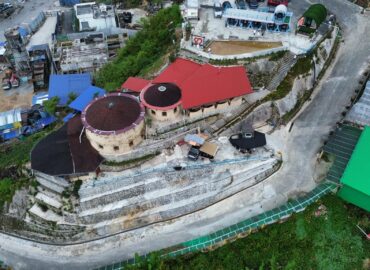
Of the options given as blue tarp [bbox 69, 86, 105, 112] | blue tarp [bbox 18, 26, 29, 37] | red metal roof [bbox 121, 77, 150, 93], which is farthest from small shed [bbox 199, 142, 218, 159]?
blue tarp [bbox 18, 26, 29, 37]

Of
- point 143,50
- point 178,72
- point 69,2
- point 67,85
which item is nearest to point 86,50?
point 67,85

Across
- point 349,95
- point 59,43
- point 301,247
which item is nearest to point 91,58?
point 59,43

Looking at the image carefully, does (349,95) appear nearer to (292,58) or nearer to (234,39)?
(292,58)

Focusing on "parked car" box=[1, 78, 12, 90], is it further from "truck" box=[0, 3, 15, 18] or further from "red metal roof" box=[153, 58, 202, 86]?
"red metal roof" box=[153, 58, 202, 86]

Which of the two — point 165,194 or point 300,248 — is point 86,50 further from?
point 300,248

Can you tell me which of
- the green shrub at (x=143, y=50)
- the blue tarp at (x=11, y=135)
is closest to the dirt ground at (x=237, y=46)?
the green shrub at (x=143, y=50)
